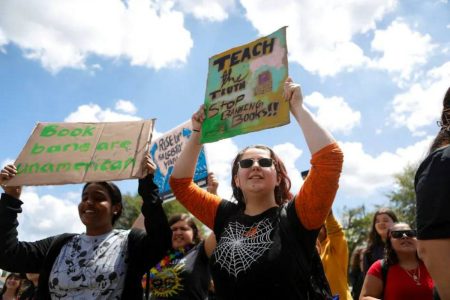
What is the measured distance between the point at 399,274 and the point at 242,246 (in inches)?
71.5

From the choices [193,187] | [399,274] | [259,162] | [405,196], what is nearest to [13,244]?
[193,187]

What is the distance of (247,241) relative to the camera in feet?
7.47

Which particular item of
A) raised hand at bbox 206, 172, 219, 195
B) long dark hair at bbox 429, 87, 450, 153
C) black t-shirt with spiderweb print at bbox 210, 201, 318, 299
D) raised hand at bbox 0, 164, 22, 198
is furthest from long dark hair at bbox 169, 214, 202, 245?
long dark hair at bbox 429, 87, 450, 153

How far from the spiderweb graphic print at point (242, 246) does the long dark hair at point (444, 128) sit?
3.09 feet

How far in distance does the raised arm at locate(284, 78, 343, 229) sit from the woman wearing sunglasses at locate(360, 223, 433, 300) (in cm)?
156

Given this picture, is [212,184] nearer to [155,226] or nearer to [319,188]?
[155,226]

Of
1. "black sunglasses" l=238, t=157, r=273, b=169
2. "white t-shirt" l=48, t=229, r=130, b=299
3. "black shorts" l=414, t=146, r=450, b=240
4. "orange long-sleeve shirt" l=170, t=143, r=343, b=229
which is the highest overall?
"black sunglasses" l=238, t=157, r=273, b=169

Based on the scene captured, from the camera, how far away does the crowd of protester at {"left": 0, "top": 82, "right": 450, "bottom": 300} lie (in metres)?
1.73

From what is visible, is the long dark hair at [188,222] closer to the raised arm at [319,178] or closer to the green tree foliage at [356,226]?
the raised arm at [319,178]

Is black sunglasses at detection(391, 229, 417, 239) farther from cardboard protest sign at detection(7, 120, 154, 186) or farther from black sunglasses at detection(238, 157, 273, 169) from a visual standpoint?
cardboard protest sign at detection(7, 120, 154, 186)

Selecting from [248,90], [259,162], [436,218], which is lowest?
[436,218]

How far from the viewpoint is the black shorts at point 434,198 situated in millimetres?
1358

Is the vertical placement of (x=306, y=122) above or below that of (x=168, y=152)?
below

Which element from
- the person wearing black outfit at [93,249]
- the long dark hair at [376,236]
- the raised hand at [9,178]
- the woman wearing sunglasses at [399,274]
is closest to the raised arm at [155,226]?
the person wearing black outfit at [93,249]
